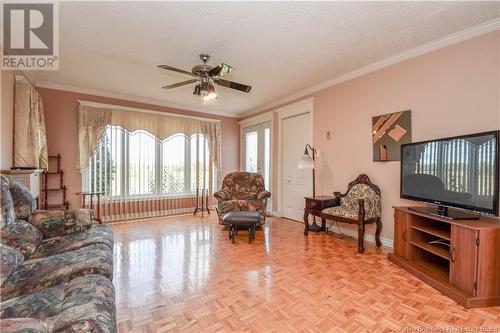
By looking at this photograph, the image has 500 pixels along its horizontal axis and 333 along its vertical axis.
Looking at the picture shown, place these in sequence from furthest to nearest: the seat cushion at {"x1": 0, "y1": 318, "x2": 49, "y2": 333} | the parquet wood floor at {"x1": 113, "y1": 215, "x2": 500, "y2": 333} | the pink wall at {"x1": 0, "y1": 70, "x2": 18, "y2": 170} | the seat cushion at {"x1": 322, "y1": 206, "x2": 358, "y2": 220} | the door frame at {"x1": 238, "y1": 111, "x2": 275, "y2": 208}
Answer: the door frame at {"x1": 238, "y1": 111, "x2": 275, "y2": 208}
the seat cushion at {"x1": 322, "y1": 206, "x2": 358, "y2": 220}
the pink wall at {"x1": 0, "y1": 70, "x2": 18, "y2": 170}
the parquet wood floor at {"x1": 113, "y1": 215, "x2": 500, "y2": 333}
the seat cushion at {"x1": 0, "y1": 318, "x2": 49, "y2": 333}

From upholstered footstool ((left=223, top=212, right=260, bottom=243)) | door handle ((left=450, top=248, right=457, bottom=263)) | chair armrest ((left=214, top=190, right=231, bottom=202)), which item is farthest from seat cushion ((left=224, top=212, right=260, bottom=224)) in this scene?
door handle ((left=450, top=248, right=457, bottom=263))

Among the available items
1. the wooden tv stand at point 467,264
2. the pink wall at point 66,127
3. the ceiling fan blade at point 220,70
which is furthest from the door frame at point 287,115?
the pink wall at point 66,127

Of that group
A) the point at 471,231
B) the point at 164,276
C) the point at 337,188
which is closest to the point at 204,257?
the point at 164,276

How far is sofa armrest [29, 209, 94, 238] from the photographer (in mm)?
2072

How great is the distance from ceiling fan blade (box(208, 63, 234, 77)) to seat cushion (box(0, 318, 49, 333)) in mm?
2377

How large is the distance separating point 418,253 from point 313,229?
5.23 feet

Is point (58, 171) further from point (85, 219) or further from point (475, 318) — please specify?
point (475, 318)

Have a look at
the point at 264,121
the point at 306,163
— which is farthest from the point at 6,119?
the point at 264,121

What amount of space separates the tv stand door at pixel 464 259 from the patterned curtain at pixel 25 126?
16.8ft

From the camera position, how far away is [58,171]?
4.15 meters

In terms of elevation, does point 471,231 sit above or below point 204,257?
above

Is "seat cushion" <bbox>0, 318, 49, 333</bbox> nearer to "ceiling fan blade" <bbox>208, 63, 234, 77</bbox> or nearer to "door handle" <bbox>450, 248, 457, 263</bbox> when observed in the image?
"ceiling fan blade" <bbox>208, 63, 234, 77</bbox>

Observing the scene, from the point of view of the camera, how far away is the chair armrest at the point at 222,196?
14.0 ft

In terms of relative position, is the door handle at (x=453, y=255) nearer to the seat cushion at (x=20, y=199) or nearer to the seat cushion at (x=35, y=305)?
the seat cushion at (x=35, y=305)
